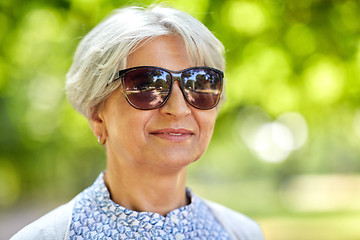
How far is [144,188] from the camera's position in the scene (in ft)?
6.30

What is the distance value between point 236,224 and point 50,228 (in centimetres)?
96

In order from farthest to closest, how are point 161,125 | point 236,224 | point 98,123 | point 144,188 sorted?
1. point 236,224
2. point 98,123
3. point 144,188
4. point 161,125

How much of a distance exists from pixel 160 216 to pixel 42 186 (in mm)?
18527

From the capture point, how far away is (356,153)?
32062mm

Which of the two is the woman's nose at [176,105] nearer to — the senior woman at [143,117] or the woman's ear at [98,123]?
the senior woman at [143,117]

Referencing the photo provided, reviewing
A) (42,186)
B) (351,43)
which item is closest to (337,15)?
(351,43)

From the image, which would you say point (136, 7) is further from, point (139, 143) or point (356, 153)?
point (356, 153)

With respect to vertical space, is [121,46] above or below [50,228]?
above

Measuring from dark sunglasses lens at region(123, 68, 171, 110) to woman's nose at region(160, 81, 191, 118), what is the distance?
3 cm

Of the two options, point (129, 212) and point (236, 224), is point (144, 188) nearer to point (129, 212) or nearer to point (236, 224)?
point (129, 212)

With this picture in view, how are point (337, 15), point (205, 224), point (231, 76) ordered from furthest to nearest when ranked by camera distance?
point (231, 76)
point (337, 15)
point (205, 224)

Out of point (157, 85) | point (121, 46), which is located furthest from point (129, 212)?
point (121, 46)

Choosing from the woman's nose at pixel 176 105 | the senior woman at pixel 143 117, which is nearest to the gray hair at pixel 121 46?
the senior woman at pixel 143 117

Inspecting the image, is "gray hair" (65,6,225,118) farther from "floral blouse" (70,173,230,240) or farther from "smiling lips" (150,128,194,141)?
"floral blouse" (70,173,230,240)
